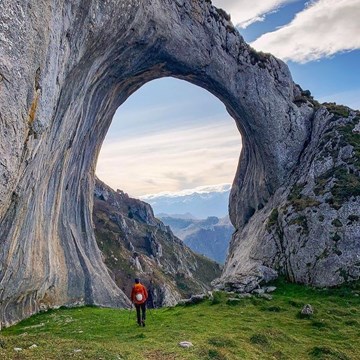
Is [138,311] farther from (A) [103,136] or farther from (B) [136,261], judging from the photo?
(B) [136,261]


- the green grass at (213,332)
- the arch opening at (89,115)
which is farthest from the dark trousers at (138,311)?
the arch opening at (89,115)

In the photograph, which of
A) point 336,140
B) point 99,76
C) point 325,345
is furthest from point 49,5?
point 336,140

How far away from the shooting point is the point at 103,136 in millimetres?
58688

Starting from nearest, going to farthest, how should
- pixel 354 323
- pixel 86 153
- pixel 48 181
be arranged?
pixel 354 323 → pixel 48 181 → pixel 86 153

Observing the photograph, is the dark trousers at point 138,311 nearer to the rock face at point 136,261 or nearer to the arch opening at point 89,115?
the arch opening at point 89,115

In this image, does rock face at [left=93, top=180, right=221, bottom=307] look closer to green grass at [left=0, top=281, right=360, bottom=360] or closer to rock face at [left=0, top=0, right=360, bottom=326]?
rock face at [left=0, top=0, right=360, bottom=326]

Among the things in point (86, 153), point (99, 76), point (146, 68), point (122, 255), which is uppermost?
point (146, 68)

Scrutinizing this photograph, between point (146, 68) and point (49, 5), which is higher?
point (146, 68)

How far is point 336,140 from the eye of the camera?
5650 centimetres

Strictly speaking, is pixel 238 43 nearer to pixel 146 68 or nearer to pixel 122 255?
pixel 146 68

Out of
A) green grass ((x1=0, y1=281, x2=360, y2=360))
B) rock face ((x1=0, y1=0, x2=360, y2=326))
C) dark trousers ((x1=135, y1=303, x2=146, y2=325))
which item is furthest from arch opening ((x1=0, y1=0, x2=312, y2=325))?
dark trousers ((x1=135, y1=303, x2=146, y2=325))

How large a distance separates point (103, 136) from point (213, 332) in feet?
133

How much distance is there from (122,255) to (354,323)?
4665 inches

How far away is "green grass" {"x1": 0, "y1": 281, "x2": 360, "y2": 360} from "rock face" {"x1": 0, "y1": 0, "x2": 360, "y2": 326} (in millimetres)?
6113
